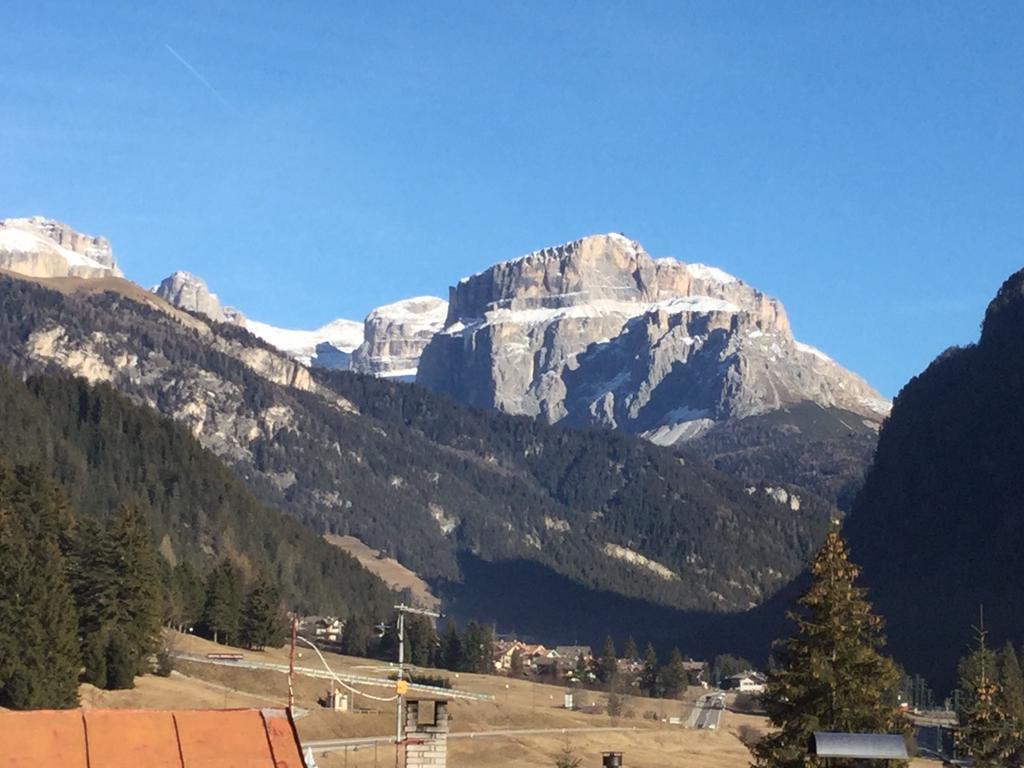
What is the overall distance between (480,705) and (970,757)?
4361 inches

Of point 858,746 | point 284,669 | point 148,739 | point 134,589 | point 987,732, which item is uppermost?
point 134,589

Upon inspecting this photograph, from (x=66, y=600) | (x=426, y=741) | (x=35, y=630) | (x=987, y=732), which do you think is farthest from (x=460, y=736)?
(x=426, y=741)

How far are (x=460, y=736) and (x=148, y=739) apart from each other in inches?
4535

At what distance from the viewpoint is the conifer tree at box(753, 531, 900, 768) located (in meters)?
57.6

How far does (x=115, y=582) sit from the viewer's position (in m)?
157

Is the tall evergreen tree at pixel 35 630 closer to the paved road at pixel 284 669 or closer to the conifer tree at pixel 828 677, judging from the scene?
the paved road at pixel 284 669

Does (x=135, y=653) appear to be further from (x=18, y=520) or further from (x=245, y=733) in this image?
(x=245, y=733)

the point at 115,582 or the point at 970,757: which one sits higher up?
the point at 115,582

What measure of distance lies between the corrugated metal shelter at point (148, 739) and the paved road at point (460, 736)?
69.7 m

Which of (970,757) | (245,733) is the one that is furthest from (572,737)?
(245,733)

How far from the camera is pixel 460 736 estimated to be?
15150 cm

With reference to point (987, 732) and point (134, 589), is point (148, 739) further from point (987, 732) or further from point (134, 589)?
point (134, 589)

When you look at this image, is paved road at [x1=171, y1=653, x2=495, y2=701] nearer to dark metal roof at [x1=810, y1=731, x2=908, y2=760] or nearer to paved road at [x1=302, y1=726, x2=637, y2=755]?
paved road at [x1=302, y1=726, x2=637, y2=755]

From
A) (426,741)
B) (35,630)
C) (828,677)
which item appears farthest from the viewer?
(35,630)
